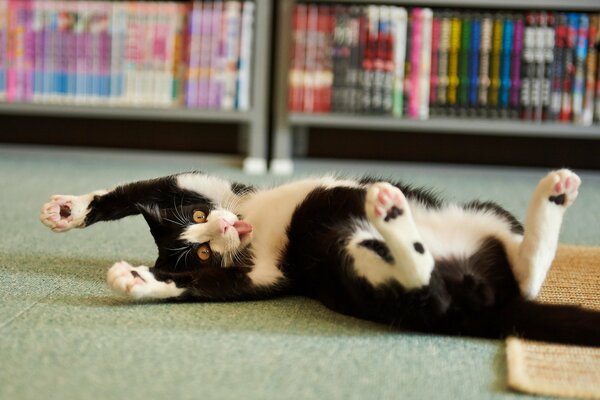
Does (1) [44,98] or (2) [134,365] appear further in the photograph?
(1) [44,98]

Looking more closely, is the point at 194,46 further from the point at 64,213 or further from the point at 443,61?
the point at 64,213

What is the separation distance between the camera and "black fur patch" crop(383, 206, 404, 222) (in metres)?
0.92

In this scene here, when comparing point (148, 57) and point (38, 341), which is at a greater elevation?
point (148, 57)

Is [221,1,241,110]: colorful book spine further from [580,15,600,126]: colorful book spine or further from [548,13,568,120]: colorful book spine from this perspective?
[580,15,600,126]: colorful book spine

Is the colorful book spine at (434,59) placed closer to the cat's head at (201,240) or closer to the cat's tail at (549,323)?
the cat's head at (201,240)

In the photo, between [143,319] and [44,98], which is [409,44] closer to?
[44,98]

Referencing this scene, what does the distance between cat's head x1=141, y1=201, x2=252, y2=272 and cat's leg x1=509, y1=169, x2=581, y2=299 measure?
394 mm

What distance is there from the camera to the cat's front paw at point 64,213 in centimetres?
122

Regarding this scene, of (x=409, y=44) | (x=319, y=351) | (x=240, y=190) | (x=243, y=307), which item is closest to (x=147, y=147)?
(x=409, y=44)

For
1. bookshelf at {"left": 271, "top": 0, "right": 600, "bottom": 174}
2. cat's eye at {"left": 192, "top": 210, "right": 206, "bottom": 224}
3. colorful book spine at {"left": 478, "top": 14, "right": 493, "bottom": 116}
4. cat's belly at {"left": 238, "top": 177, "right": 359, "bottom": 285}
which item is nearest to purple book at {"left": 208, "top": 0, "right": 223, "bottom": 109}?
bookshelf at {"left": 271, "top": 0, "right": 600, "bottom": 174}

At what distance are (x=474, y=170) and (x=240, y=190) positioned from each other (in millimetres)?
1653

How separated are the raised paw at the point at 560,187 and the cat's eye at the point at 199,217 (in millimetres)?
488

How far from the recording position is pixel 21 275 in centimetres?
123

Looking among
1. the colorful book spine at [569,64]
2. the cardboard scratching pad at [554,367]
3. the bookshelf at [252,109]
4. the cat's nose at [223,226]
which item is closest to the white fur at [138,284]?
the cat's nose at [223,226]
